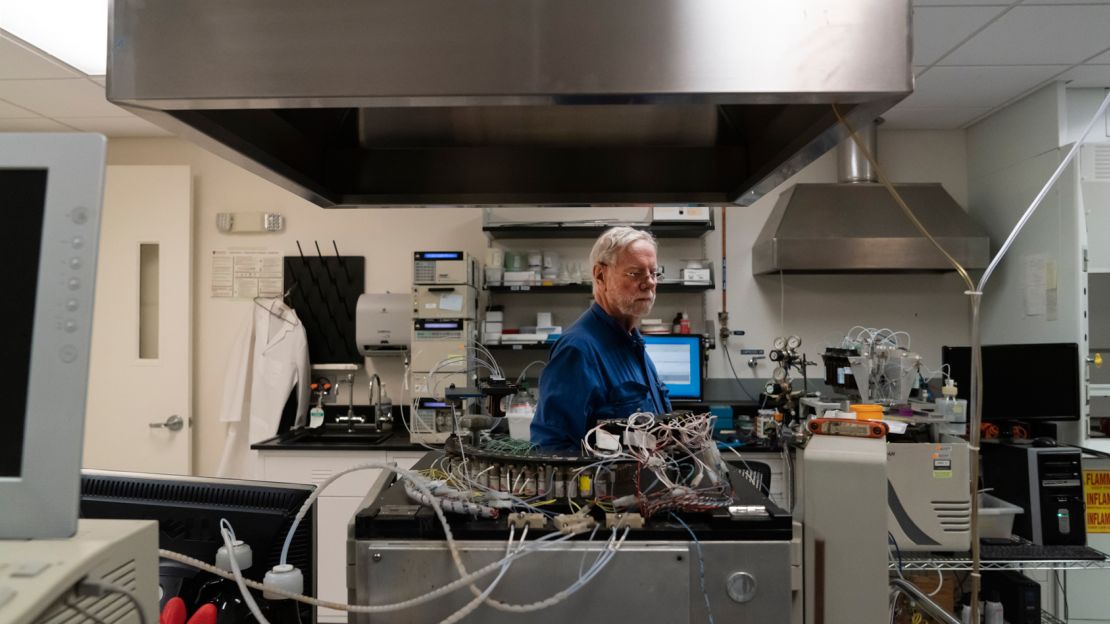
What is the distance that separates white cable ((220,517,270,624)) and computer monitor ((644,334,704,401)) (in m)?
2.83

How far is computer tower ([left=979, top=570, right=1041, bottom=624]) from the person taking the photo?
237cm

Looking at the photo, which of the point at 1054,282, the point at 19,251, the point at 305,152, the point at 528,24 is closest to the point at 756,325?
the point at 1054,282

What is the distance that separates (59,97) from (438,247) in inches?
77.9

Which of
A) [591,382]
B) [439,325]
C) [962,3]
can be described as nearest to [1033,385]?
[962,3]

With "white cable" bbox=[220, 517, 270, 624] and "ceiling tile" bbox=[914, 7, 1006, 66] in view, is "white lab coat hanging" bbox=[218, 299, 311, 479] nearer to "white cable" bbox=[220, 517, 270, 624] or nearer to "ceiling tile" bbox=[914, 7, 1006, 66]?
"white cable" bbox=[220, 517, 270, 624]

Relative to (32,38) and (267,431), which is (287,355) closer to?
(267,431)

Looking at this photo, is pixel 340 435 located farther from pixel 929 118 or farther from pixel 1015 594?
pixel 929 118

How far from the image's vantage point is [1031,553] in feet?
7.08

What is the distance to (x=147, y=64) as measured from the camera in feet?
2.33

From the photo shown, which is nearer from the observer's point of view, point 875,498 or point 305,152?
point 875,498

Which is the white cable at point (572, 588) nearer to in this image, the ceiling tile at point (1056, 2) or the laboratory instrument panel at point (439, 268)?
the laboratory instrument panel at point (439, 268)

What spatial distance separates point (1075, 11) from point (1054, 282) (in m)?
1.27

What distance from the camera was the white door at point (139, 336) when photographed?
3596mm

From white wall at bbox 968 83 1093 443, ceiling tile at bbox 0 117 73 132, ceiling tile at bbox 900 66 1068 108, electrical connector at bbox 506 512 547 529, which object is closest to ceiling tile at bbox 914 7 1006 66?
ceiling tile at bbox 900 66 1068 108
